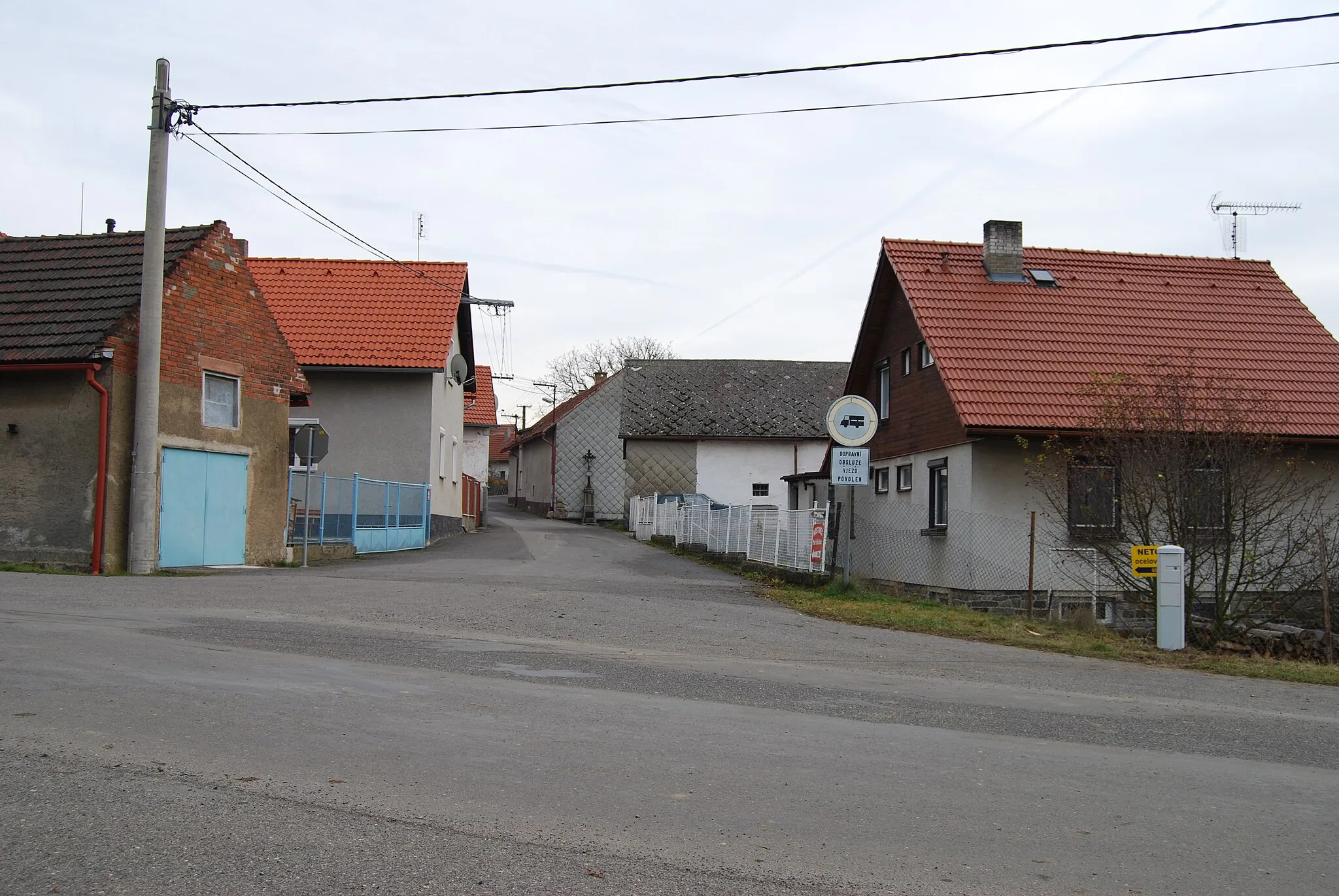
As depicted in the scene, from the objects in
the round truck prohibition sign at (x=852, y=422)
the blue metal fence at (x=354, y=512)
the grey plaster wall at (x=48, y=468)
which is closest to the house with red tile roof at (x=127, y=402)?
the grey plaster wall at (x=48, y=468)

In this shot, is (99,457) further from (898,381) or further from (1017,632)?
(898,381)

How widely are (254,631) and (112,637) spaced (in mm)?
1357

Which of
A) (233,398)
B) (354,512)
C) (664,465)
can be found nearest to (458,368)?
(354,512)

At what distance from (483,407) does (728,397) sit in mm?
12408

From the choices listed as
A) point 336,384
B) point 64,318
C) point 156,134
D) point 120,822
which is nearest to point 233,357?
point 64,318

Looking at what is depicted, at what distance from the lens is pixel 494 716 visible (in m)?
7.62

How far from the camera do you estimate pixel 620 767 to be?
6426 millimetres

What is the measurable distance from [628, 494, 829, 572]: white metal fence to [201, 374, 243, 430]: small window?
10.3 meters

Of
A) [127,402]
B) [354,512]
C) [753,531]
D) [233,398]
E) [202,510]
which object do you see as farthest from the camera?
[354,512]

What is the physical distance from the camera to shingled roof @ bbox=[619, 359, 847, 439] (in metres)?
47.4

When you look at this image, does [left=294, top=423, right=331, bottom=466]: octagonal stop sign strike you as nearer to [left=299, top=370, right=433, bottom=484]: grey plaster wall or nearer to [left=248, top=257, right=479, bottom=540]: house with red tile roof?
[left=248, top=257, right=479, bottom=540]: house with red tile roof

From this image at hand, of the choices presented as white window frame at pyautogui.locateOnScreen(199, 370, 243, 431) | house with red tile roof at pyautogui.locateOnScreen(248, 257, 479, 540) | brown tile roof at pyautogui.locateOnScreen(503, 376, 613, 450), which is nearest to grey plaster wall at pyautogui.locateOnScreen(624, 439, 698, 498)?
brown tile roof at pyautogui.locateOnScreen(503, 376, 613, 450)

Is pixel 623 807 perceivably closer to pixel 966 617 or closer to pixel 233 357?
pixel 966 617

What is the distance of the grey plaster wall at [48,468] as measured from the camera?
17.7 metres
